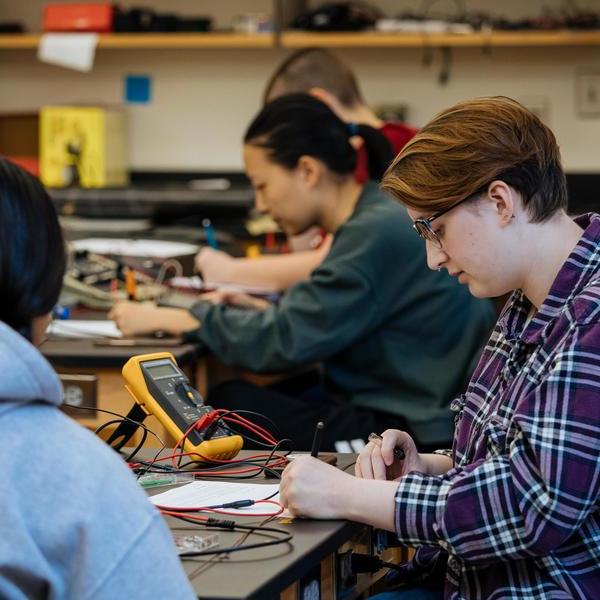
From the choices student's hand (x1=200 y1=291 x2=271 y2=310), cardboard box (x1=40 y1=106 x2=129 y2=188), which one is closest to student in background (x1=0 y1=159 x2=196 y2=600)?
student's hand (x1=200 y1=291 x2=271 y2=310)

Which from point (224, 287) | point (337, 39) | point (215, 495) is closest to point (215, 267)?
point (224, 287)

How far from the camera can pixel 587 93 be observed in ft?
16.9

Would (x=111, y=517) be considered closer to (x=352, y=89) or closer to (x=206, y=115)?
(x=352, y=89)

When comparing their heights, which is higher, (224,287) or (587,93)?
(587,93)

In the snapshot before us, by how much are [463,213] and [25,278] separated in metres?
0.60

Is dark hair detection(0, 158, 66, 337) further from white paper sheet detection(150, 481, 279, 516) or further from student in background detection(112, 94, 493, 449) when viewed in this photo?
student in background detection(112, 94, 493, 449)

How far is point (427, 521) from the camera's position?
4.76 ft

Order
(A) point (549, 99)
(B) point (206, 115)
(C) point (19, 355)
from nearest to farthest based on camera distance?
(C) point (19, 355) → (A) point (549, 99) → (B) point (206, 115)

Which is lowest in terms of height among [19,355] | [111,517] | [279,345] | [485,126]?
[279,345]

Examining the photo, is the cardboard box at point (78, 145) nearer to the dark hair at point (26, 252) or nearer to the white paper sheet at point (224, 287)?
the white paper sheet at point (224, 287)

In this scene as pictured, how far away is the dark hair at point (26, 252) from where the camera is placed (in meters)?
1.15

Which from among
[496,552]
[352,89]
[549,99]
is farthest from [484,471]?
[549,99]

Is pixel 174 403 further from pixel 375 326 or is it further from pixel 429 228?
pixel 375 326

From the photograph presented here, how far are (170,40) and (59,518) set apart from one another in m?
4.27
